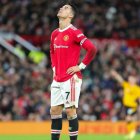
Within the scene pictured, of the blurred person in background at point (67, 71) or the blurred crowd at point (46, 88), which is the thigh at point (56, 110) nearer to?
the blurred person in background at point (67, 71)

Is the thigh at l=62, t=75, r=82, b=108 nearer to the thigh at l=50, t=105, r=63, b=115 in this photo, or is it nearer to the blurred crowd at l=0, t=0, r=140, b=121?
the thigh at l=50, t=105, r=63, b=115

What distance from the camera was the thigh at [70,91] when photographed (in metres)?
10.6

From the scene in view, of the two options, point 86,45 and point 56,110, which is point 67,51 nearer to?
point 86,45

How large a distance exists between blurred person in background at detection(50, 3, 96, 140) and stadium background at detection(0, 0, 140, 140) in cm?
954

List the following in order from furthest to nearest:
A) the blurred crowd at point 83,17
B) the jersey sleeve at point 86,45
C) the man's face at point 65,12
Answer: the blurred crowd at point 83,17
the man's face at point 65,12
the jersey sleeve at point 86,45

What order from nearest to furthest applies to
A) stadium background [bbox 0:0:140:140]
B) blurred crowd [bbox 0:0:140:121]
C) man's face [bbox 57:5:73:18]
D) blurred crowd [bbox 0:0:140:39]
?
man's face [bbox 57:5:73:18] → stadium background [bbox 0:0:140:140] → blurred crowd [bbox 0:0:140:121] → blurred crowd [bbox 0:0:140:39]

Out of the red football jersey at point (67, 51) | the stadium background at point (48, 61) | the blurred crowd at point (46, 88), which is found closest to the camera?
the red football jersey at point (67, 51)

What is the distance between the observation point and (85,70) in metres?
23.6

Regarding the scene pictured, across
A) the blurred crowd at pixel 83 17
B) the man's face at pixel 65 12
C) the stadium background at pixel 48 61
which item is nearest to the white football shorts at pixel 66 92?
the man's face at pixel 65 12

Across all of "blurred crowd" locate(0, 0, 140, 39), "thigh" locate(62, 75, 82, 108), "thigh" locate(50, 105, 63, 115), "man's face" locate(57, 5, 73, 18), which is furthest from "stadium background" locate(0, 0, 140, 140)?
"man's face" locate(57, 5, 73, 18)

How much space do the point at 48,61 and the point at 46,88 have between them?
5.58 ft

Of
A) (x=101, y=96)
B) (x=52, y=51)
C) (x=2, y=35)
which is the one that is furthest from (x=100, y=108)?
(x=52, y=51)

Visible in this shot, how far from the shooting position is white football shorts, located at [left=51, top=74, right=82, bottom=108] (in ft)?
35.0

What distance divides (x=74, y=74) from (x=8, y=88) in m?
11.3
